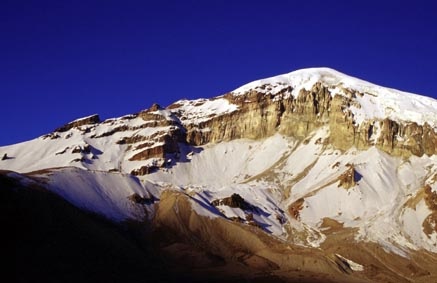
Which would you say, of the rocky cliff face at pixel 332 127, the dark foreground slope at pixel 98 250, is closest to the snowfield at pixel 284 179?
the rocky cliff face at pixel 332 127

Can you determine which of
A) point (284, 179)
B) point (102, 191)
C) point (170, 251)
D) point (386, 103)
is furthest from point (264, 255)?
point (386, 103)

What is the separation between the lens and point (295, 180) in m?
165

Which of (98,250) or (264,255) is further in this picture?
(264,255)

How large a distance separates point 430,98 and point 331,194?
2454 inches

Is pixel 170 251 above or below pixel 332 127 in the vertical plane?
below

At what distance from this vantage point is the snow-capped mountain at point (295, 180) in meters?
124

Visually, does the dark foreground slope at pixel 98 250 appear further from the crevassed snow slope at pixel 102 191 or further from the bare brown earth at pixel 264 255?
the crevassed snow slope at pixel 102 191

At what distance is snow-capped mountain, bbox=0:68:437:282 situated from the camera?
407ft

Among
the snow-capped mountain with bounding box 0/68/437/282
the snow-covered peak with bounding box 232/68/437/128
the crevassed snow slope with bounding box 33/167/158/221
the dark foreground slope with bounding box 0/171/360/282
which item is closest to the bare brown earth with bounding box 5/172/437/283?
the dark foreground slope with bounding box 0/171/360/282

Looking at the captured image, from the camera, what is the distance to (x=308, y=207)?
147750 mm

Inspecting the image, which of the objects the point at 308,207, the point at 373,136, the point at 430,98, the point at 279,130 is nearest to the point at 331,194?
the point at 308,207

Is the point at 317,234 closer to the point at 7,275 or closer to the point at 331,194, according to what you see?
the point at 331,194

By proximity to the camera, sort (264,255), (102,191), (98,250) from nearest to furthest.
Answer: (98,250)
(264,255)
(102,191)

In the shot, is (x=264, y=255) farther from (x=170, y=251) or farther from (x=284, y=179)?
(x=284, y=179)
